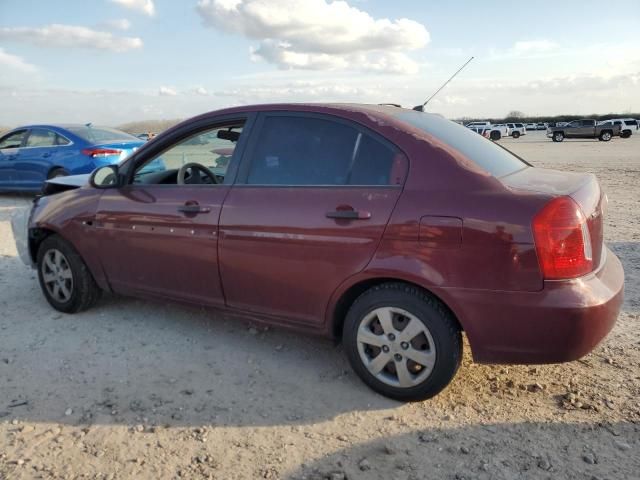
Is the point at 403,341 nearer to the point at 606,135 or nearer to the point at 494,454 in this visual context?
the point at 494,454

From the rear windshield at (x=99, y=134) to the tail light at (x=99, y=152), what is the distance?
25 centimetres

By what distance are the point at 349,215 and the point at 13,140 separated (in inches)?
401

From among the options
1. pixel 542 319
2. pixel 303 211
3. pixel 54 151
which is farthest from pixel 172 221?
pixel 54 151

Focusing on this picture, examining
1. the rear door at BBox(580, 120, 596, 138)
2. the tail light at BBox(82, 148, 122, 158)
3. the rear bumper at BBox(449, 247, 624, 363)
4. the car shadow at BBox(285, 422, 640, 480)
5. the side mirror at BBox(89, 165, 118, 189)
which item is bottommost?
the car shadow at BBox(285, 422, 640, 480)

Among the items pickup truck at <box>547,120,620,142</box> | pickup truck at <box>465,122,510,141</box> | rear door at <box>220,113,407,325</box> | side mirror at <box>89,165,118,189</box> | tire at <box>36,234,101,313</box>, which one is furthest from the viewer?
pickup truck at <box>547,120,620,142</box>

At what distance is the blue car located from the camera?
31.0ft

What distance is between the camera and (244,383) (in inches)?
129

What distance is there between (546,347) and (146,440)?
6.79ft

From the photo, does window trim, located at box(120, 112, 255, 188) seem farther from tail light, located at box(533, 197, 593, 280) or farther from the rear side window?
tail light, located at box(533, 197, 593, 280)

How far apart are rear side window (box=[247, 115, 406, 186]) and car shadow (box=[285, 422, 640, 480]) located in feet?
4.47

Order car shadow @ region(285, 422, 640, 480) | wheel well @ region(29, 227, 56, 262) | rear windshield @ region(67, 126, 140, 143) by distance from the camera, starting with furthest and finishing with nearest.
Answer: rear windshield @ region(67, 126, 140, 143) < wheel well @ region(29, 227, 56, 262) < car shadow @ region(285, 422, 640, 480)

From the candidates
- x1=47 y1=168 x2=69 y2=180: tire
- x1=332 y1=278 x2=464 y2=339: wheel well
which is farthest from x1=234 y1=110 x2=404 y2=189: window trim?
x1=47 y1=168 x2=69 y2=180: tire

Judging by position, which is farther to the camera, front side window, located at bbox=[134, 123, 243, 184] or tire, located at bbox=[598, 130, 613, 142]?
tire, located at bbox=[598, 130, 613, 142]

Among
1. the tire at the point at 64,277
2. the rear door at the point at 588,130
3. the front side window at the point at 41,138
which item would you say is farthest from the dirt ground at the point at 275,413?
the rear door at the point at 588,130
